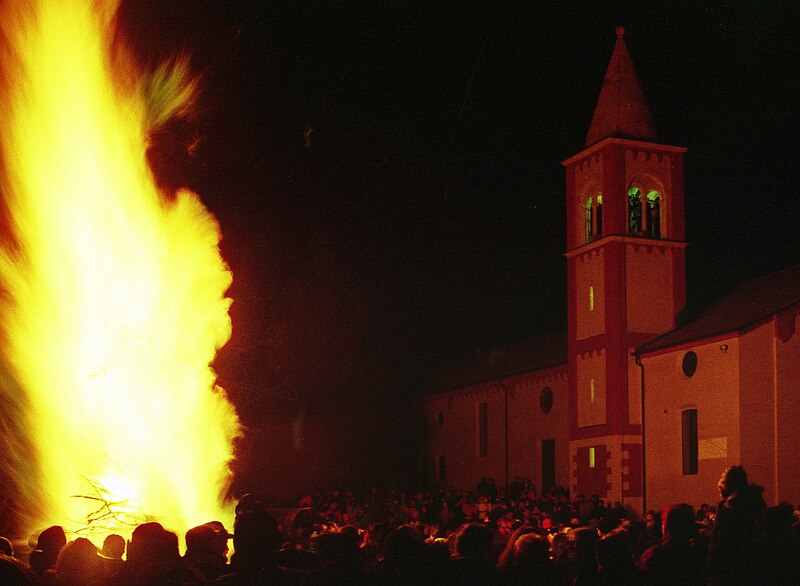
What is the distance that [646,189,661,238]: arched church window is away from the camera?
132 ft

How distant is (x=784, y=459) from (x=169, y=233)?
62.0 feet

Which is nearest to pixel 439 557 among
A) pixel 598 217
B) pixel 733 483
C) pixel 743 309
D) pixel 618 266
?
pixel 733 483

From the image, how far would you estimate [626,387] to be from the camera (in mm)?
38250

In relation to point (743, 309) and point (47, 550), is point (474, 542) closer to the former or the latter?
point (47, 550)

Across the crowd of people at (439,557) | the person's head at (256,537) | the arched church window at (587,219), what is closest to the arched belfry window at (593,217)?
the arched church window at (587,219)

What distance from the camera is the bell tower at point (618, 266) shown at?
126 feet

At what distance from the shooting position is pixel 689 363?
3531 cm

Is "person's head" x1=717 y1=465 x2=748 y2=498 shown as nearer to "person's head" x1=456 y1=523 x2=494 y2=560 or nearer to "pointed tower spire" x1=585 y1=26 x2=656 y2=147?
"person's head" x1=456 y1=523 x2=494 y2=560

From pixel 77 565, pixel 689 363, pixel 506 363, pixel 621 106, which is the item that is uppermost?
pixel 621 106

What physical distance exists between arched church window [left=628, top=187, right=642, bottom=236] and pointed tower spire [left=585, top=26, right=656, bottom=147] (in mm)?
1877

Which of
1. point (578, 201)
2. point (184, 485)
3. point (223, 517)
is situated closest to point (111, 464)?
point (184, 485)

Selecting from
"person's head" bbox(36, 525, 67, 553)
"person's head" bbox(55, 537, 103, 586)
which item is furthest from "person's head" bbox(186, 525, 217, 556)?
"person's head" bbox(36, 525, 67, 553)

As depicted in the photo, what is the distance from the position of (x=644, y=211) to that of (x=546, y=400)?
9223mm

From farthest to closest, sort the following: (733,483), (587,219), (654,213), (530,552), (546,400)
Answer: (546,400), (587,219), (654,213), (733,483), (530,552)
